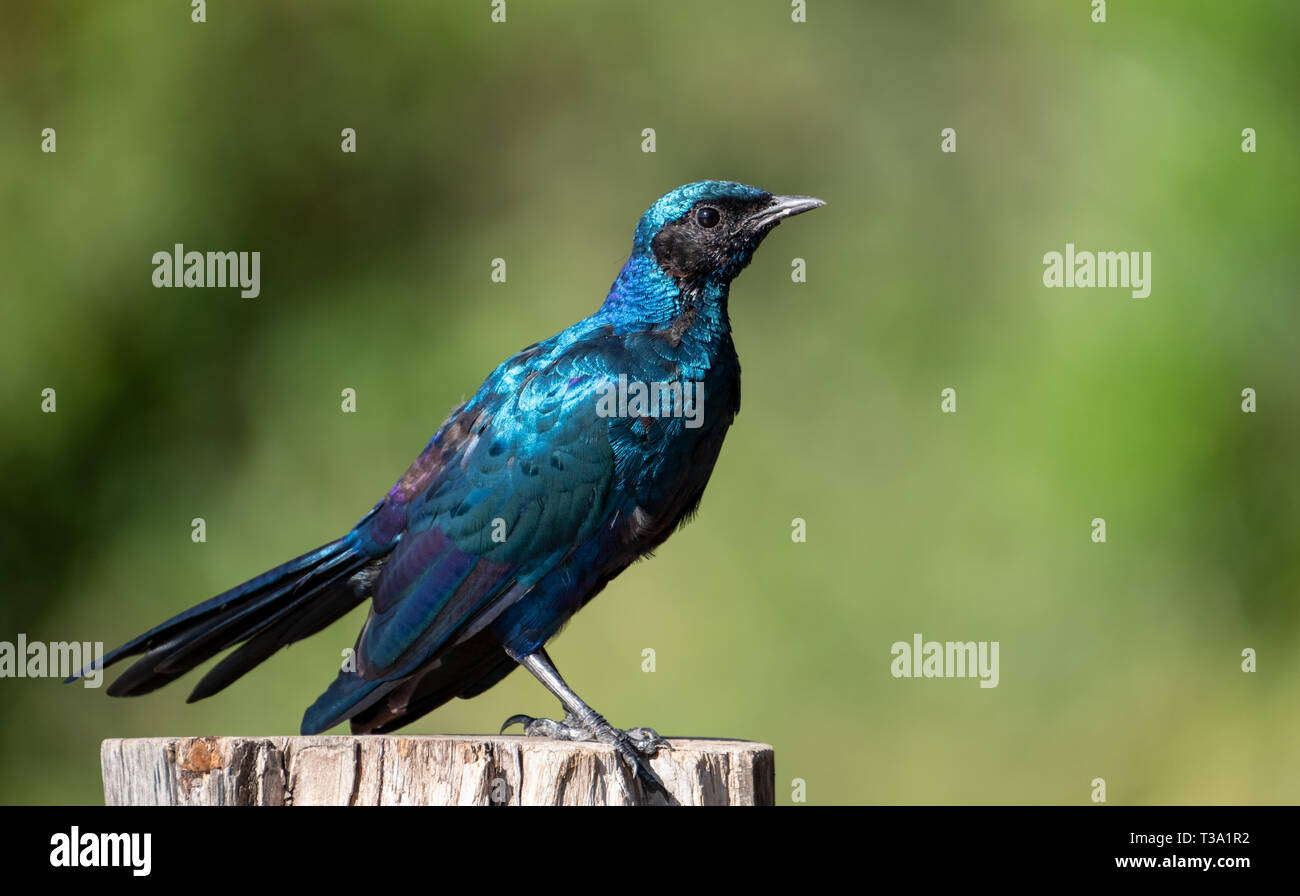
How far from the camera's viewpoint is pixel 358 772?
14.2 feet

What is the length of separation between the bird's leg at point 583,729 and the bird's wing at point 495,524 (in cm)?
31

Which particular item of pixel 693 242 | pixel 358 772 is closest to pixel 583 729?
pixel 358 772

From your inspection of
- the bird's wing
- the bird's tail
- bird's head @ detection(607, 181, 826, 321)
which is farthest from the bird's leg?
bird's head @ detection(607, 181, 826, 321)

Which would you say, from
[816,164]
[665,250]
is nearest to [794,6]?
[816,164]

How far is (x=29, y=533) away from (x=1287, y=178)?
403 inches

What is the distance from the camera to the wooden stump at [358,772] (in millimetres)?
4258

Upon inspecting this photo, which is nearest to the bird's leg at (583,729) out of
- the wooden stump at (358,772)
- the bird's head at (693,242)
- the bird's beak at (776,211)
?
the wooden stump at (358,772)

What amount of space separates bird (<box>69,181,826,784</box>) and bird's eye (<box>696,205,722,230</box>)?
0.57 feet

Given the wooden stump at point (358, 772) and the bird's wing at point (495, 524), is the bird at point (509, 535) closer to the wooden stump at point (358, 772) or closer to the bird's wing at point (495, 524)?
the bird's wing at point (495, 524)

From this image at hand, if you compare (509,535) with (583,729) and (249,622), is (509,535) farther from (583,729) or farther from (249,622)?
(249,622)

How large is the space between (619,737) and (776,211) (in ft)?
7.50

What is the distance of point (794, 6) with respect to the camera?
11.8m

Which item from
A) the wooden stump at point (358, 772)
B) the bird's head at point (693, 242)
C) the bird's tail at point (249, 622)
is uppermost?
the bird's head at point (693, 242)
